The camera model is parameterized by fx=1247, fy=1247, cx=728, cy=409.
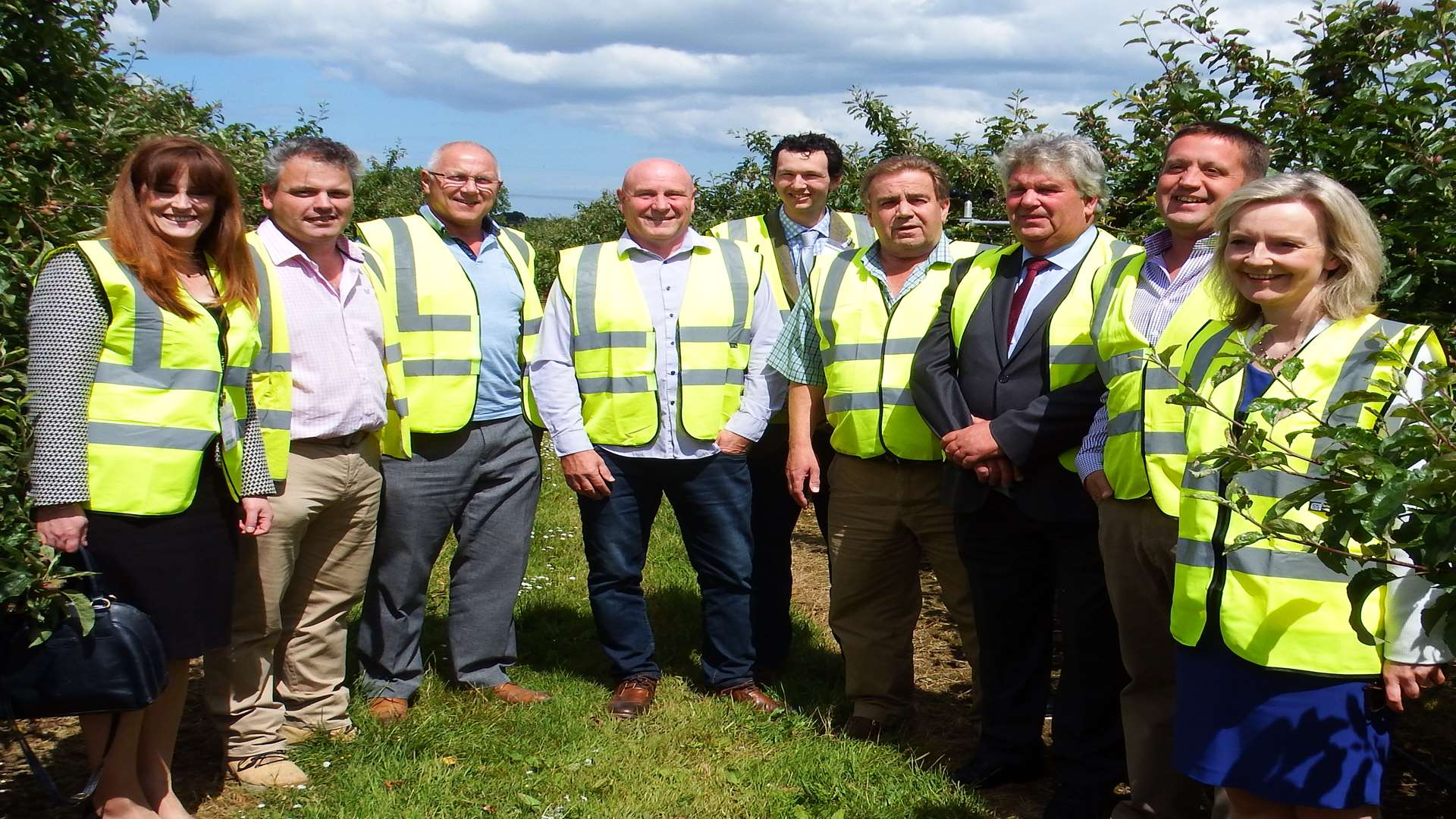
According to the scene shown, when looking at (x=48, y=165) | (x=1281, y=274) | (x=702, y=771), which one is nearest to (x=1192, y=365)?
(x=1281, y=274)

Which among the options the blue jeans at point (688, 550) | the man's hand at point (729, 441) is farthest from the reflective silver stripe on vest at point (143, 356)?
the man's hand at point (729, 441)

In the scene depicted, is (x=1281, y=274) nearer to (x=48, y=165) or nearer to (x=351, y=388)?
(x=351, y=388)

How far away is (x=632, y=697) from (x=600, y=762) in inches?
19.5

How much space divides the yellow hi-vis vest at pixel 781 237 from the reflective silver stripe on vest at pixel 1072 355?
5.59 ft

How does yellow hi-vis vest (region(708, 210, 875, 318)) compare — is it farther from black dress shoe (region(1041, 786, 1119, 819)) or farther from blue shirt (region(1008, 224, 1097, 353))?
black dress shoe (region(1041, 786, 1119, 819))

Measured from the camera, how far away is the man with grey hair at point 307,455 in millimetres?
4082

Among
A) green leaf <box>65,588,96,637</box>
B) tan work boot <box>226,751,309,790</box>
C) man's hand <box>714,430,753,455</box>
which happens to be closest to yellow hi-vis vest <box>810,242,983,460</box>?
man's hand <box>714,430,753,455</box>

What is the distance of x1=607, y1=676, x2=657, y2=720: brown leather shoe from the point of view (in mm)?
4918

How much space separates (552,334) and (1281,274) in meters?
2.86

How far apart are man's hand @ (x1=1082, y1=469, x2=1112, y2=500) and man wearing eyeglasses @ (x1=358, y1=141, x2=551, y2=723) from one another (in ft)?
7.58

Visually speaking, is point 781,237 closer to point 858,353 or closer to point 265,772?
point 858,353

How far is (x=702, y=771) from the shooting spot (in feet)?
14.6

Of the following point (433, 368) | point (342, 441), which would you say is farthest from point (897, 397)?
point (342, 441)

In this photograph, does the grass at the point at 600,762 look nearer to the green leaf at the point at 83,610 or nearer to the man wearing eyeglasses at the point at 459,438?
the man wearing eyeglasses at the point at 459,438
